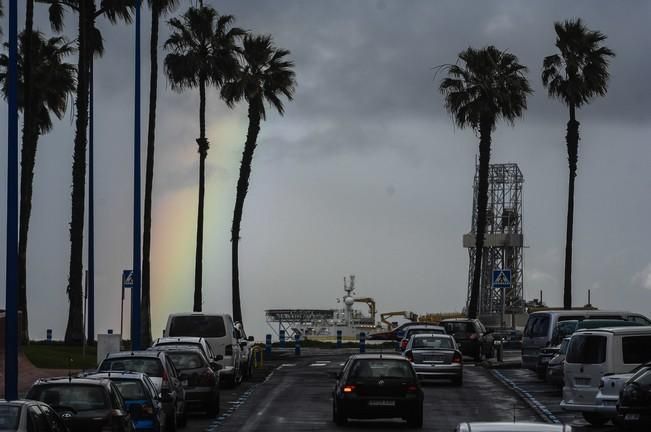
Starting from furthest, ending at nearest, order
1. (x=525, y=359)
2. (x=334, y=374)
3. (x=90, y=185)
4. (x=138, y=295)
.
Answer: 1. (x=90, y=185)
2. (x=138, y=295)
3. (x=525, y=359)
4. (x=334, y=374)

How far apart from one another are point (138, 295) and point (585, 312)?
14641 millimetres

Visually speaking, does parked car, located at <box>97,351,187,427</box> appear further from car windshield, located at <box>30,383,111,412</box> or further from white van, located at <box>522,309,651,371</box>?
white van, located at <box>522,309,651,371</box>

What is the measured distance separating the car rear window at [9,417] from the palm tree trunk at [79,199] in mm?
41134

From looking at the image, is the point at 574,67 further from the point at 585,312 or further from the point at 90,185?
the point at 585,312

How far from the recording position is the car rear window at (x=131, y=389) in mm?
23516

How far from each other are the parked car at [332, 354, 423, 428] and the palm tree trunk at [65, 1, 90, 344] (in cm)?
2966

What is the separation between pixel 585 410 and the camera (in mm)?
28672

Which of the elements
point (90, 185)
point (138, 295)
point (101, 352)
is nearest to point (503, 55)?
point (90, 185)

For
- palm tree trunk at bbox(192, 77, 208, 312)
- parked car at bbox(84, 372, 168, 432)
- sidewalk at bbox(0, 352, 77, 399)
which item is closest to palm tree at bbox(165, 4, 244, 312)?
palm tree trunk at bbox(192, 77, 208, 312)

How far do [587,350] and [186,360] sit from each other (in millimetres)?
8157

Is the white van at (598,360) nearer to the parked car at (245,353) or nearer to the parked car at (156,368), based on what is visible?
the parked car at (156,368)

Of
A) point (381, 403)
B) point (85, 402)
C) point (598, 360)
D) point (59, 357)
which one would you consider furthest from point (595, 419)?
point (59, 357)

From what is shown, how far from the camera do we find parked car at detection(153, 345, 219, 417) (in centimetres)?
3117

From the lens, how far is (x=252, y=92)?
7350 cm
